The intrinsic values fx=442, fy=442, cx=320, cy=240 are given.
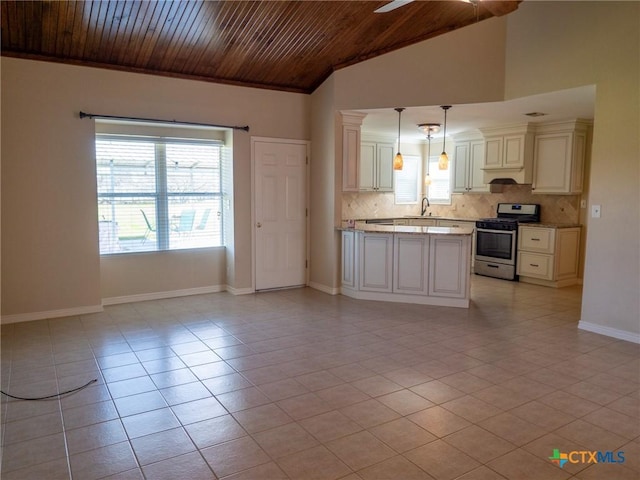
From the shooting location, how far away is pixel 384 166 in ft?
26.5

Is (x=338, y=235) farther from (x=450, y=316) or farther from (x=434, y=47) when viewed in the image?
(x=434, y=47)

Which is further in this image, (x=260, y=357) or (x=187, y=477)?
(x=260, y=357)

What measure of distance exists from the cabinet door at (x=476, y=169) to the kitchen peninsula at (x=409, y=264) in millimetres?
2277

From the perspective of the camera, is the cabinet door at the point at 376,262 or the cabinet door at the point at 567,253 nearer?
the cabinet door at the point at 376,262

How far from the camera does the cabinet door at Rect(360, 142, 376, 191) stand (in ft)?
25.6

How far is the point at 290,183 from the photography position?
610cm

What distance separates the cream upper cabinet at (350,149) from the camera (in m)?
5.70

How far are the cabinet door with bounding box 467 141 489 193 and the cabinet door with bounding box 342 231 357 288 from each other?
2.97 m

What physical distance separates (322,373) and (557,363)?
6.18ft

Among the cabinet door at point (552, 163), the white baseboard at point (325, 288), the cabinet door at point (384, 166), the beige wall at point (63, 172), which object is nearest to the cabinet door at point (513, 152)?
the cabinet door at point (552, 163)

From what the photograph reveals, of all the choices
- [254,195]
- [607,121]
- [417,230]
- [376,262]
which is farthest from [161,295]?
[607,121]

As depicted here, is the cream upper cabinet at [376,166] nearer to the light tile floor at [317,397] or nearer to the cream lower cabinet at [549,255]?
the cream lower cabinet at [549,255]


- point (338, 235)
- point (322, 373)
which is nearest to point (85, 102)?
point (338, 235)

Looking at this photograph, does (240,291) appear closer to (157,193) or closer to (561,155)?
(157,193)
